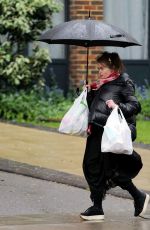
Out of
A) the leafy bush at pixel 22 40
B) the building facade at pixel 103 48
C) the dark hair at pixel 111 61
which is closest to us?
the dark hair at pixel 111 61

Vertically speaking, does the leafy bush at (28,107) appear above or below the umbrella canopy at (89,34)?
below

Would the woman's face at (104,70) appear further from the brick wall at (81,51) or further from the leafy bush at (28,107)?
the brick wall at (81,51)

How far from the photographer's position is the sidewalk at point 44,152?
11.1 metres

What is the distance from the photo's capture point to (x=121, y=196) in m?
9.84

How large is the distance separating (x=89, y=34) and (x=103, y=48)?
940 cm

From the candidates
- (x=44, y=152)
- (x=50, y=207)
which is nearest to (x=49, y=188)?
(x=50, y=207)

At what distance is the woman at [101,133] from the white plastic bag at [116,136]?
16cm

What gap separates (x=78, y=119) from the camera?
28.0ft

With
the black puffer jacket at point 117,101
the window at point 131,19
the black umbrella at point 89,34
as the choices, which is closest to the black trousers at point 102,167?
the black puffer jacket at point 117,101

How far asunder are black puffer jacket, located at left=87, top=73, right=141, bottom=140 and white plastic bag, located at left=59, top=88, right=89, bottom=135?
12 centimetres

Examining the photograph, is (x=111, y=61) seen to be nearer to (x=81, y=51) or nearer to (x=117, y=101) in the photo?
(x=117, y=101)

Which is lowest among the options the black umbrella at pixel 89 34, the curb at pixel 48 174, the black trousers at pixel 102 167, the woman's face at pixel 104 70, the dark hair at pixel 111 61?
the curb at pixel 48 174

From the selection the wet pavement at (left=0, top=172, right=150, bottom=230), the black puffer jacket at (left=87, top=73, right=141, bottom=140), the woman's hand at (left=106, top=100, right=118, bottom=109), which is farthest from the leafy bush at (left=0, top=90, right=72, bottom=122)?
the woman's hand at (left=106, top=100, right=118, bottom=109)

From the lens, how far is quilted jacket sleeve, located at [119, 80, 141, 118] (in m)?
8.23
